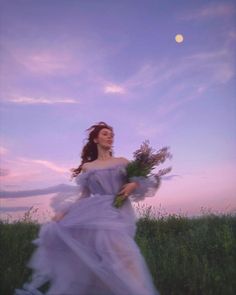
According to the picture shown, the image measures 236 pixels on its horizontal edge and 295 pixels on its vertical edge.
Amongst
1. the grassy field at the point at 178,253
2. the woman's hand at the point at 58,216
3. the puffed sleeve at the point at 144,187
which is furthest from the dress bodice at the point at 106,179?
the grassy field at the point at 178,253

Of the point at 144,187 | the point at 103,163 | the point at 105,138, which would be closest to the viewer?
the point at 144,187

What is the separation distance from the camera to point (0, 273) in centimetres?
763

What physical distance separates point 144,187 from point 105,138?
1139 millimetres

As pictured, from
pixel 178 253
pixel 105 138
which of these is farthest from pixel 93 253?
pixel 178 253

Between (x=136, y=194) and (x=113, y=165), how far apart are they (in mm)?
551

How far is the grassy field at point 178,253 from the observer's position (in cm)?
714

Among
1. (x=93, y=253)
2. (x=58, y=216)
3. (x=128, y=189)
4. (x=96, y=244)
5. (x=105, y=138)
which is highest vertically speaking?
(x=105, y=138)

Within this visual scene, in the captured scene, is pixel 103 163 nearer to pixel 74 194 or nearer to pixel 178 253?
pixel 74 194

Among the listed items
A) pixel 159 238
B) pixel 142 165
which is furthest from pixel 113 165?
pixel 159 238

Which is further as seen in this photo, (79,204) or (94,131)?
(94,131)

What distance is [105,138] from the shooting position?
6793mm

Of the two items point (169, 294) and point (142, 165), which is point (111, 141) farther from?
point (169, 294)

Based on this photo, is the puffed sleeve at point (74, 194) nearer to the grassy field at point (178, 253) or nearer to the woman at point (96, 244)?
the woman at point (96, 244)

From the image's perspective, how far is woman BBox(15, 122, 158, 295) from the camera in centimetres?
525
